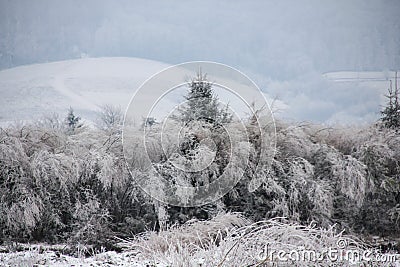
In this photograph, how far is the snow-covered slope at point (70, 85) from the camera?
48406mm

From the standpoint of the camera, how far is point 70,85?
5444cm

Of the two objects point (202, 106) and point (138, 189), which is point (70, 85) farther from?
point (138, 189)

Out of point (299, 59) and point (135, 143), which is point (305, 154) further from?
point (299, 59)

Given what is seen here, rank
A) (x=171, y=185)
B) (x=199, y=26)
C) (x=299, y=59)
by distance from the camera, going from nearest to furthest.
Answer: (x=171, y=185), (x=299, y=59), (x=199, y=26)

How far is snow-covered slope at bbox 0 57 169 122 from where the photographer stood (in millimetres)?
48406

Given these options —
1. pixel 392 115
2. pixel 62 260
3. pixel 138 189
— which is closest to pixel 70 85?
pixel 138 189

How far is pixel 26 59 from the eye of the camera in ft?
204

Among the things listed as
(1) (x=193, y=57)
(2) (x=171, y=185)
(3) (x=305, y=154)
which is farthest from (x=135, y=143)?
(1) (x=193, y=57)

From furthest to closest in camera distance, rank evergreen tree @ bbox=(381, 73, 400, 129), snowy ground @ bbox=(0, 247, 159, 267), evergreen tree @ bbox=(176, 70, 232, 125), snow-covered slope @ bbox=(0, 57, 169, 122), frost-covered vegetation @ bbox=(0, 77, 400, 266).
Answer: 1. snow-covered slope @ bbox=(0, 57, 169, 122)
2. evergreen tree @ bbox=(381, 73, 400, 129)
3. evergreen tree @ bbox=(176, 70, 232, 125)
4. frost-covered vegetation @ bbox=(0, 77, 400, 266)
5. snowy ground @ bbox=(0, 247, 159, 267)

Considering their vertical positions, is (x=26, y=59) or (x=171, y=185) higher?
(x=26, y=59)

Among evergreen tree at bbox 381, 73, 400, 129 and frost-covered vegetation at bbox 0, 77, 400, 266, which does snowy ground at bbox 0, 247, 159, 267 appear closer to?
frost-covered vegetation at bbox 0, 77, 400, 266

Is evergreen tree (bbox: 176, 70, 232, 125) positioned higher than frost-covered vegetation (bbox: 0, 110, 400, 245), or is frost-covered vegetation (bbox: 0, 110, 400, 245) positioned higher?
evergreen tree (bbox: 176, 70, 232, 125)

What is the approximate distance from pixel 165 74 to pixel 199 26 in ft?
171

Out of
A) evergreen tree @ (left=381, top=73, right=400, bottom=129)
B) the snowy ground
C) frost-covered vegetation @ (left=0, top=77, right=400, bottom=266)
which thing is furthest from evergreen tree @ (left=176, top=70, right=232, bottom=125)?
evergreen tree @ (left=381, top=73, right=400, bottom=129)
